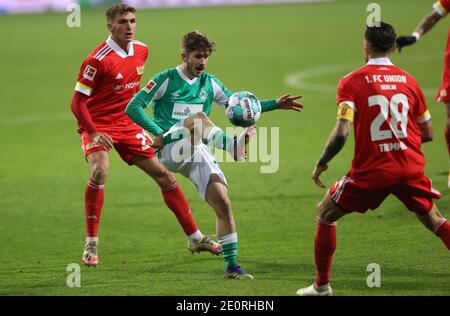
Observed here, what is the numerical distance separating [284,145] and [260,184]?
3111 mm

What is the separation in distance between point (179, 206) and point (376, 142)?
2.91 m

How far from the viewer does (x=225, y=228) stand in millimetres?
8617

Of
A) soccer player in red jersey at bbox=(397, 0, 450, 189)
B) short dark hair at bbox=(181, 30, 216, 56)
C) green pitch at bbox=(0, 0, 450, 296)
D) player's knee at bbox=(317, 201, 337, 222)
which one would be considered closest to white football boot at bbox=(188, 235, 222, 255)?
green pitch at bbox=(0, 0, 450, 296)

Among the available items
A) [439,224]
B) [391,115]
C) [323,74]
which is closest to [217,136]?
[391,115]

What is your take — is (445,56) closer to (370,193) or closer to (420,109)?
(420,109)

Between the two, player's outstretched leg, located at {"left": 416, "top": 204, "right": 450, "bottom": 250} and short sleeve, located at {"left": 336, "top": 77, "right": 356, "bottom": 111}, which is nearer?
short sleeve, located at {"left": 336, "top": 77, "right": 356, "bottom": 111}

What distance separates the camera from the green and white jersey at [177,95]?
29.3ft

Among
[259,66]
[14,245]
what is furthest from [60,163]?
[259,66]

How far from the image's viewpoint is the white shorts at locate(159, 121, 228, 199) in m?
8.83

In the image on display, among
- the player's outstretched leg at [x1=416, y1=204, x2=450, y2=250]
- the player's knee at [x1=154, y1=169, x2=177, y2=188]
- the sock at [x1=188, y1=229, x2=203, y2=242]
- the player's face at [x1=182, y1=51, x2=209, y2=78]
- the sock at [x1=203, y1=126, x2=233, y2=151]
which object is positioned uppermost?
the player's face at [x1=182, y1=51, x2=209, y2=78]

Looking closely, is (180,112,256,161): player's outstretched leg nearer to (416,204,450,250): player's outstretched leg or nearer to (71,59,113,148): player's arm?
(71,59,113,148): player's arm

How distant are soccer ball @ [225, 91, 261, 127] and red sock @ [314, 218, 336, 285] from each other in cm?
151

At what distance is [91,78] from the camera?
945cm

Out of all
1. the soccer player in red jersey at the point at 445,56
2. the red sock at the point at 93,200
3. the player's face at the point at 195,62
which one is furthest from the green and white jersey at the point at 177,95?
the soccer player in red jersey at the point at 445,56
